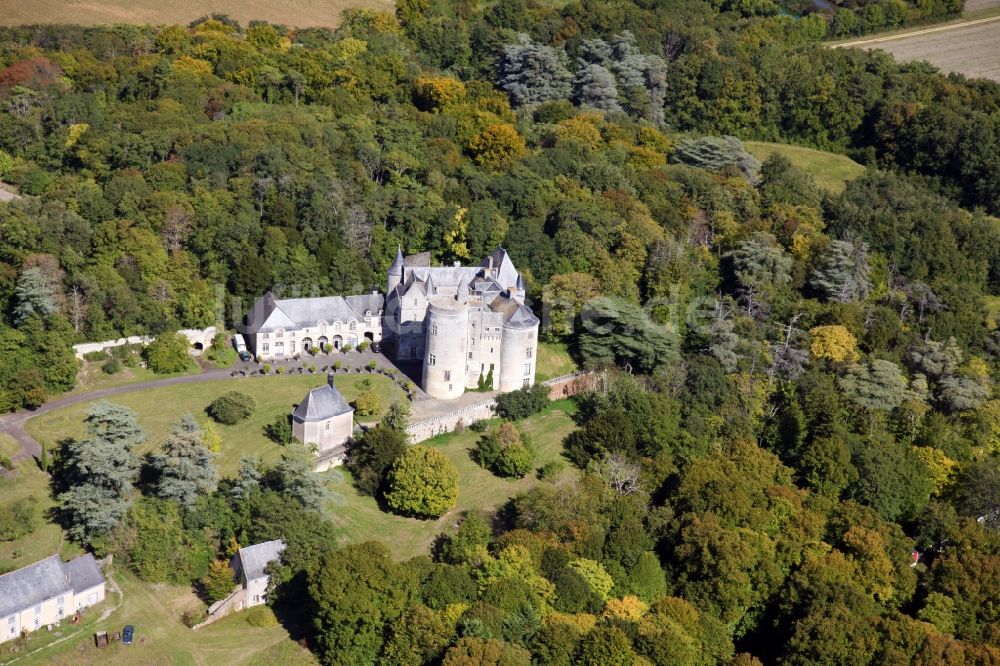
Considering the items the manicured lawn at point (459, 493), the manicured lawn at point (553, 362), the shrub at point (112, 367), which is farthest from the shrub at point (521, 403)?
the shrub at point (112, 367)

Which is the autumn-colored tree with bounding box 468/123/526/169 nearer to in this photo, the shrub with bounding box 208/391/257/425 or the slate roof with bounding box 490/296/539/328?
the slate roof with bounding box 490/296/539/328

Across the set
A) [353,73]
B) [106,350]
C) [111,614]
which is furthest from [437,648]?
[353,73]

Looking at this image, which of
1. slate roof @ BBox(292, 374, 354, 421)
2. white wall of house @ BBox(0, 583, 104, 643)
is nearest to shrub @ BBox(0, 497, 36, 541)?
white wall of house @ BBox(0, 583, 104, 643)

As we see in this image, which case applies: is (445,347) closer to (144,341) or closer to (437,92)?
(144,341)

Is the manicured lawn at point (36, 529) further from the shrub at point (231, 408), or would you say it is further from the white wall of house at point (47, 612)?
the shrub at point (231, 408)

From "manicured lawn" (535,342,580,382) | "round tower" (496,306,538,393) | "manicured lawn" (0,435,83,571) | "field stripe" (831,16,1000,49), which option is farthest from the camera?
"field stripe" (831,16,1000,49)

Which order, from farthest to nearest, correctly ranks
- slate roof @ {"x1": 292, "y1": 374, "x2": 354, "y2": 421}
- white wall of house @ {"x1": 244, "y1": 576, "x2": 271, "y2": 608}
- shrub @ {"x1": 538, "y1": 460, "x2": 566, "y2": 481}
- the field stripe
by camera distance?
the field stripe
shrub @ {"x1": 538, "y1": 460, "x2": 566, "y2": 481}
slate roof @ {"x1": 292, "y1": 374, "x2": 354, "y2": 421}
white wall of house @ {"x1": 244, "y1": 576, "x2": 271, "y2": 608}

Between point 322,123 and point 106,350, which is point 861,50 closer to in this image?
point 322,123
